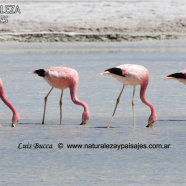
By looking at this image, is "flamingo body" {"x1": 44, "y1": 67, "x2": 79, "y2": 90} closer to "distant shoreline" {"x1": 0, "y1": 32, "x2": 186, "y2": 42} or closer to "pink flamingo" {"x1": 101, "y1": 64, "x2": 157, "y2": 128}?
"pink flamingo" {"x1": 101, "y1": 64, "x2": 157, "y2": 128}

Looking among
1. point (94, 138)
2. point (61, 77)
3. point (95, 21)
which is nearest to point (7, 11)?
point (95, 21)

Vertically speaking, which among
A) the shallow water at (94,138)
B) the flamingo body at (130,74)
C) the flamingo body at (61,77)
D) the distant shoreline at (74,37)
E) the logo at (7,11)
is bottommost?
the distant shoreline at (74,37)

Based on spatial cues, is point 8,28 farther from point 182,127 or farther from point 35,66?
point 182,127

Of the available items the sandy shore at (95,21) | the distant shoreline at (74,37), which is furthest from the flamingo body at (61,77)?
the sandy shore at (95,21)

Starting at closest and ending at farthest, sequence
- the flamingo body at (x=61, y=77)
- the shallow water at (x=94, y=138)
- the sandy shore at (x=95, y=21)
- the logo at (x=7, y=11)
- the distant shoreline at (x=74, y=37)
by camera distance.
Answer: the shallow water at (x=94, y=138) < the flamingo body at (x=61, y=77) < the distant shoreline at (x=74, y=37) < the sandy shore at (x=95, y=21) < the logo at (x=7, y=11)

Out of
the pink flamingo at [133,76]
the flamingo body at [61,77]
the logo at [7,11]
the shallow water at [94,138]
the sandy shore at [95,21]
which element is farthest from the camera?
the logo at [7,11]

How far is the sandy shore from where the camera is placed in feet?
125

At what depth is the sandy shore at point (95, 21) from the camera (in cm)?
3822

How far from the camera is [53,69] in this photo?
9383 millimetres

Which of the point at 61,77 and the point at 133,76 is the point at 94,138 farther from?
the point at 61,77

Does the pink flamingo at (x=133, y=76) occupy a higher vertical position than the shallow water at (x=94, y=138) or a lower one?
higher

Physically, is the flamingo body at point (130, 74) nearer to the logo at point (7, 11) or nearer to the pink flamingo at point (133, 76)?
the pink flamingo at point (133, 76)

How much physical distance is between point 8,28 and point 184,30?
9.91 metres

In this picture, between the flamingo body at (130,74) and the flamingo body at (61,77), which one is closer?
the flamingo body at (130,74)
